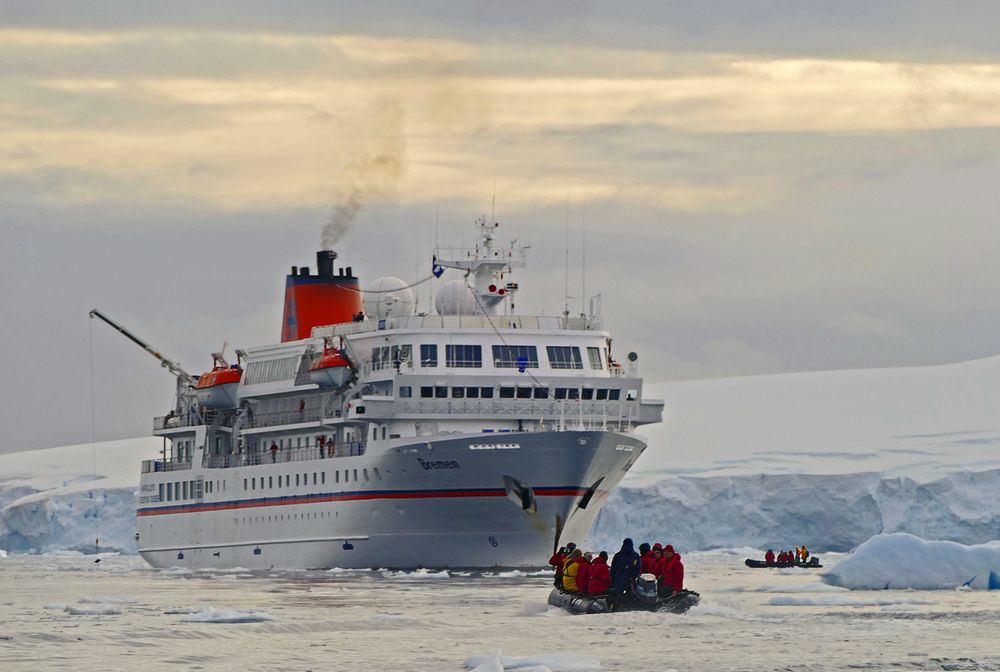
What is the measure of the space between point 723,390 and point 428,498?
61.8m

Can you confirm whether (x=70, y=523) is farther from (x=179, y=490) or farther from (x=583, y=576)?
Result: (x=583, y=576)

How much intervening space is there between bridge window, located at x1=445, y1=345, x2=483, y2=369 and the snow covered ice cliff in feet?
71.2

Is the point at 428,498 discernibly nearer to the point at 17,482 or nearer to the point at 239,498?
the point at 239,498

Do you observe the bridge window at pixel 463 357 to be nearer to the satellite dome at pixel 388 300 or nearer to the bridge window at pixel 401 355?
the bridge window at pixel 401 355

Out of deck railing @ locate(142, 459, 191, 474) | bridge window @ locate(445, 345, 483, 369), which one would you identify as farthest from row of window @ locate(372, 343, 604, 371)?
deck railing @ locate(142, 459, 191, 474)

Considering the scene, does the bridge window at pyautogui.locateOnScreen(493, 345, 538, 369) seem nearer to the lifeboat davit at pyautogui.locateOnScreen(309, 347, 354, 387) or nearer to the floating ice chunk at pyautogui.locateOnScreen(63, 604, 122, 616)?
the lifeboat davit at pyautogui.locateOnScreen(309, 347, 354, 387)

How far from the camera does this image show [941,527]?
72562 mm

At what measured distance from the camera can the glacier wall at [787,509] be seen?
241 ft

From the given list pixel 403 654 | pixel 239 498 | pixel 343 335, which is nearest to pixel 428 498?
pixel 343 335

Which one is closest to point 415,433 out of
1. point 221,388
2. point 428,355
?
point 428,355

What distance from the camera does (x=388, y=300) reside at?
62812mm

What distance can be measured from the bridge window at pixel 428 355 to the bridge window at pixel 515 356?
64.0 inches

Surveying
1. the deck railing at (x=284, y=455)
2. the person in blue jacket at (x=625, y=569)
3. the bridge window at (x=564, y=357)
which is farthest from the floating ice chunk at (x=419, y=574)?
the person in blue jacket at (x=625, y=569)

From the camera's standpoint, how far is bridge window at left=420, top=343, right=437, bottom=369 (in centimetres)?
5525
